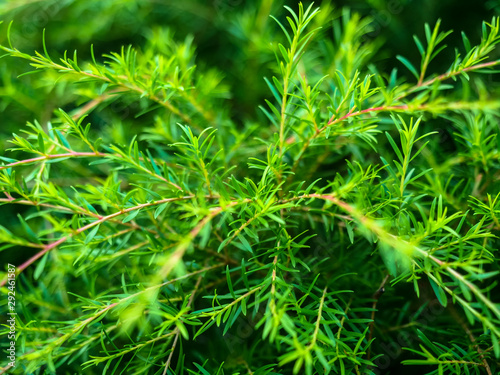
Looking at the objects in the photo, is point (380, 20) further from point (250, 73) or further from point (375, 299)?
point (375, 299)

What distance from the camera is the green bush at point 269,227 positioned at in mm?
398

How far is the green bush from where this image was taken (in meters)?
0.40

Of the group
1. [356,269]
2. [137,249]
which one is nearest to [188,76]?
[137,249]

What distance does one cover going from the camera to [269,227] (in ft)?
1.34

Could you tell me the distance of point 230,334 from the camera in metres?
0.58

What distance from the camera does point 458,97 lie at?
0.64 meters

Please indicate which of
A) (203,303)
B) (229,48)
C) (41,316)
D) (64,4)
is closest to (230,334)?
(203,303)

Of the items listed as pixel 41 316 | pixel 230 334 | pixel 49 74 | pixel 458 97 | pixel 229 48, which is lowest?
pixel 41 316

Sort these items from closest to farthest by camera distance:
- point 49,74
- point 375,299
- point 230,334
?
1. point 375,299
2. point 230,334
3. point 49,74

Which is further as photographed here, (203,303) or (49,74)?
(49,74)

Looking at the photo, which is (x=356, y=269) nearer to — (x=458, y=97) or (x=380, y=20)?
(x=458, y=97)

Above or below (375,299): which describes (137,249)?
below

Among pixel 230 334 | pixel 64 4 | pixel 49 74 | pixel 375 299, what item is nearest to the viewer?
pixel 375 299

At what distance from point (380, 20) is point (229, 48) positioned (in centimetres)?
33
